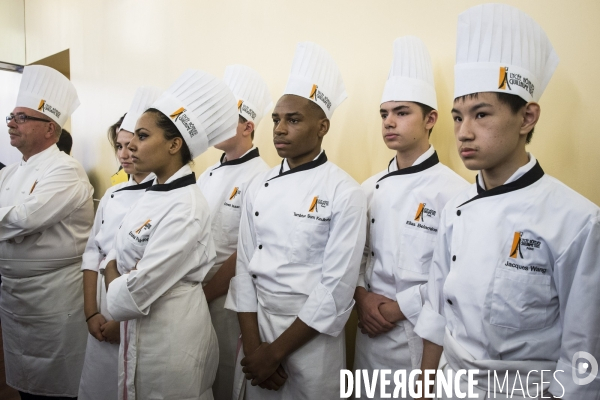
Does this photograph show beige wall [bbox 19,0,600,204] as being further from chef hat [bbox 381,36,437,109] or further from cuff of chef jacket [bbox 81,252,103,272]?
cuff of chef jacket [bbox 81,252,103,272]

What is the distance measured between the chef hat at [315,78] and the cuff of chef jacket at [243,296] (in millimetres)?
741

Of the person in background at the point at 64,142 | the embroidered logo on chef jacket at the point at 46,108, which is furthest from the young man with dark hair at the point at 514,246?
the person in background at the point at 64,142

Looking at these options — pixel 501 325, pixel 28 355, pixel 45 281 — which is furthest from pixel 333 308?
pixel 28 355

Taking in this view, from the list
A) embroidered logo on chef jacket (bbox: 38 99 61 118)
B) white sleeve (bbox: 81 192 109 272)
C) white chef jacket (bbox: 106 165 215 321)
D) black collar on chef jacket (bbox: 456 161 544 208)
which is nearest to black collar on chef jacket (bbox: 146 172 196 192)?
white chef jacket (bbox: 106 165 215 321)

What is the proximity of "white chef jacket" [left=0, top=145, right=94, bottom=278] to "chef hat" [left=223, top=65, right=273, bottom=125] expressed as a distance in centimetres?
107

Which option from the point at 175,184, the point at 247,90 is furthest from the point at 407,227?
the point at 247,90

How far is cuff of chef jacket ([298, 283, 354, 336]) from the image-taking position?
143 cm

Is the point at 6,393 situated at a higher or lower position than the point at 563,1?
lower

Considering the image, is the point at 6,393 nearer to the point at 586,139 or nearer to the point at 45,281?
the point at 45,281

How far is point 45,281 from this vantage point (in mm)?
2307

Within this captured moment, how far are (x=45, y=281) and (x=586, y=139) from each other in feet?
8.53

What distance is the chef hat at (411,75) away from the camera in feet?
5.20

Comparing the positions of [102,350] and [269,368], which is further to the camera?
[102,350]

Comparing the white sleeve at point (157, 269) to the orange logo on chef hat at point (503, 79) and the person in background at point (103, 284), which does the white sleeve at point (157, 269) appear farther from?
the orange logo on chef hat at point (503, 79)
